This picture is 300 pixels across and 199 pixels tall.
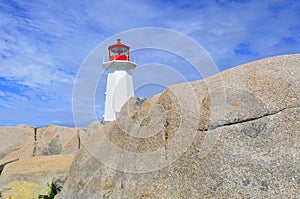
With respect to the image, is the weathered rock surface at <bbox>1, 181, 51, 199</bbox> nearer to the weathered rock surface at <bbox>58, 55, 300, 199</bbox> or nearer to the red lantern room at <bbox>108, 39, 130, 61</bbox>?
the weathered rock surface at <bbox>58, 55, 300, 199</bbox>

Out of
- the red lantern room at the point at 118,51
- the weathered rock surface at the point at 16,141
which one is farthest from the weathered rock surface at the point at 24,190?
the red lantern room at the point at 118,51

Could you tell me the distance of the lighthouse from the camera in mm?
30719

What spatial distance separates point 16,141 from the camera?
21219 mm

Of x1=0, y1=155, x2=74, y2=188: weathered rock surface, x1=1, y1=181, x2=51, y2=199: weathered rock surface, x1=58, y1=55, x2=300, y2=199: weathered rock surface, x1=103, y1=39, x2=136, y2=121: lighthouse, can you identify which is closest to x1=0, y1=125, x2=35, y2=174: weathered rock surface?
x1=0, y1=155, x2=74, y2=188: weathered rock surface

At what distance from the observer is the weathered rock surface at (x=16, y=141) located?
65.6 feet

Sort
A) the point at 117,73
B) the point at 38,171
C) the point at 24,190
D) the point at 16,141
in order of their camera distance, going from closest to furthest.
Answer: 1. the point at 24,190
2. the point at 38,171
3. the point at 16,141
4. the point at 117,73

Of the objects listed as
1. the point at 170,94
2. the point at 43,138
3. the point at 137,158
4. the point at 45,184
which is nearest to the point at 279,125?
the point at 170,94

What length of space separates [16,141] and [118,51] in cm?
1501

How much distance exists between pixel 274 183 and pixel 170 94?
3041 millimetres

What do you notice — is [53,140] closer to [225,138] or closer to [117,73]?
[117,73]

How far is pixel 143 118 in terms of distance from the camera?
9172mm

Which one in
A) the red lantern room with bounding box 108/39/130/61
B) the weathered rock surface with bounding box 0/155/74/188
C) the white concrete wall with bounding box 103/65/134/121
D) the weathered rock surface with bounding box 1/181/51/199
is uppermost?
the red lantern room with bounding box 108/39/130/61

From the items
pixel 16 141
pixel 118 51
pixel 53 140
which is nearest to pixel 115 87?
pixel 118 51

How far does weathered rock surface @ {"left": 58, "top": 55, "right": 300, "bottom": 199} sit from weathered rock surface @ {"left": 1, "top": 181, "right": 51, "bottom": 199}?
4.21 meters
